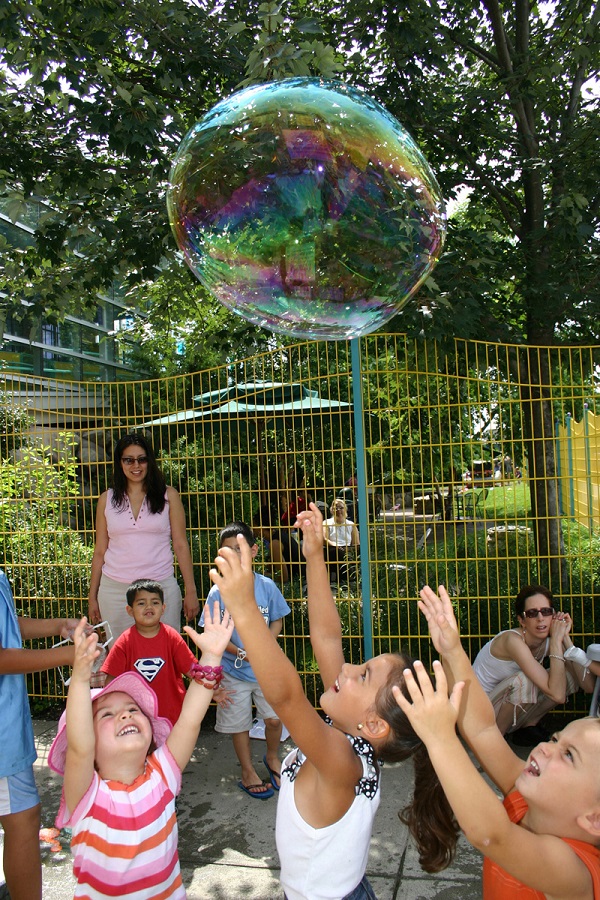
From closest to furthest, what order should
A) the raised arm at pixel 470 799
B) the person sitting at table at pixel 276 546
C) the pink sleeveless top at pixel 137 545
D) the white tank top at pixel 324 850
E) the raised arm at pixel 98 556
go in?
1. the raised arm at pixel 470 799
2. the white tank top at pixel 324 850
3. the pink sleeveless top at pixel 137 545
4. the raised arm at pixel 98 556
5. the person sitting at table at pixel 276 546

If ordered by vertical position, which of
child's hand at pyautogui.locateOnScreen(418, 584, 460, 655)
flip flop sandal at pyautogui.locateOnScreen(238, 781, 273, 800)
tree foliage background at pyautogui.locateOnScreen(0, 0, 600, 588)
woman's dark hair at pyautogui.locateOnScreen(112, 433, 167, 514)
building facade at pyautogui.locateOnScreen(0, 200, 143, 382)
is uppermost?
building facade at pyautogui.locateOnScreen(0, 200, 143, 382)

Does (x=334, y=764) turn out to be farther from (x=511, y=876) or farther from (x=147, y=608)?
(x=147, y=608)

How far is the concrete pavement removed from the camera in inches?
130

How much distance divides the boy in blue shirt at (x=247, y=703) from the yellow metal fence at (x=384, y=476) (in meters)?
0.50

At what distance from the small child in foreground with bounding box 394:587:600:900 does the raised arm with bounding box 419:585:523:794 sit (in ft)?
0.26

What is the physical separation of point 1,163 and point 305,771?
529 cm

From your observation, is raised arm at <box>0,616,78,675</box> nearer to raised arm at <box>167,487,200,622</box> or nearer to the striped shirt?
the striped shirt

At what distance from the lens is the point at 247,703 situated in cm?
445

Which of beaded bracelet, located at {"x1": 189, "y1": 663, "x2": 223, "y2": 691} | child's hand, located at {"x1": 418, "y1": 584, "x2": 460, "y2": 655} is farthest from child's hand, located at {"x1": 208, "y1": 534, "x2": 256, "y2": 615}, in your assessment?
beaded bracelet, located at {"x1": 189, "y1": 663, "x2": 223, "y2": 691}

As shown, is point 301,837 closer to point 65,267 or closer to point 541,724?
point 541,724

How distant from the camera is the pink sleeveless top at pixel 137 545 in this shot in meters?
4.66

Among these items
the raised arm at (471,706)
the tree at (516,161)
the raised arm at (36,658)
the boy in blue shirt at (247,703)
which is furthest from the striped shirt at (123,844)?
the tree at (516,161)

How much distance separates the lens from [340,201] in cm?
234

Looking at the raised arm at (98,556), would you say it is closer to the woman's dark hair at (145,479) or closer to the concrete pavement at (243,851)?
the woman's dark hair at (145,479)
